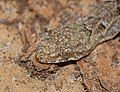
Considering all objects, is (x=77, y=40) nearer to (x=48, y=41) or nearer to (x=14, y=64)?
(x=48, y=41)

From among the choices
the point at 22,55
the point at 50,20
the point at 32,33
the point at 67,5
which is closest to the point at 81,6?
the point at 67,5

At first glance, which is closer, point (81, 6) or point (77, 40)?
point (77, 40)

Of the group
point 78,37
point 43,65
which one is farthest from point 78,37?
point 43,65

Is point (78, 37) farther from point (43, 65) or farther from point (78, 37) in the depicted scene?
point (43, 65)
